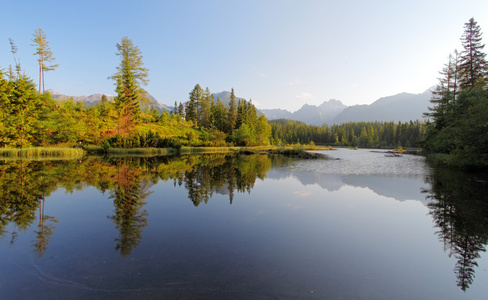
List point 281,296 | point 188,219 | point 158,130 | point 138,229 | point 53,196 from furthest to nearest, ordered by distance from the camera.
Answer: point 158,130, point 53,196, point 188,219, point 138,229, point 281,296

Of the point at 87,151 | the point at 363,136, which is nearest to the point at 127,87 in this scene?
the point at 87,151

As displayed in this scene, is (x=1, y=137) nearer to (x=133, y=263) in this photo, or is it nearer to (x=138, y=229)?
(x=138, y=229)

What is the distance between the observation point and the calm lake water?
11.9 ft

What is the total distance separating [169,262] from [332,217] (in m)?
5.37

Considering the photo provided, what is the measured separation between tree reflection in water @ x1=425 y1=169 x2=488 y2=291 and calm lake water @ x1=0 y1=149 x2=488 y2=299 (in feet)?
0.12

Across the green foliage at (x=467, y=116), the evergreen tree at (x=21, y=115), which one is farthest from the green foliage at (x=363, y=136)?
the evergreen tree at (x=21, y=115)

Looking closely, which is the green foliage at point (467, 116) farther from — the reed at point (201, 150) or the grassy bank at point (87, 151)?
the reed at point (201, 150)

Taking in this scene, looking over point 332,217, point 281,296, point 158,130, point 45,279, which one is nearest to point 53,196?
point 45,279

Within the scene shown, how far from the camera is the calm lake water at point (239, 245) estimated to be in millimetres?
3623

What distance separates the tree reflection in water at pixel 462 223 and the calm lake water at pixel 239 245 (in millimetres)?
37

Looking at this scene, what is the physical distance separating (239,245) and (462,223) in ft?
21.9

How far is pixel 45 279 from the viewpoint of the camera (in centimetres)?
375

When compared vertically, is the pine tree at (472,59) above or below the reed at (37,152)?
above

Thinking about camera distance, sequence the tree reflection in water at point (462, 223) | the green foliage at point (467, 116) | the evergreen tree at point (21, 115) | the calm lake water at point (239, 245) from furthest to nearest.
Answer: the evergreen tree at point (21, 115) → the green foliage at point (467, 116) → the tree reflection in water at point (462, 223) → the calm lake water at point (239, 245)
